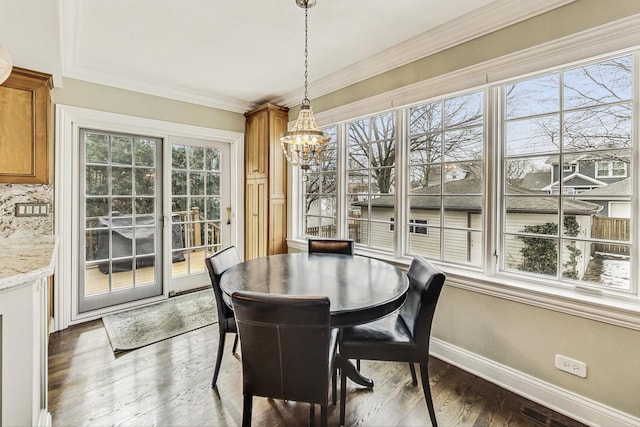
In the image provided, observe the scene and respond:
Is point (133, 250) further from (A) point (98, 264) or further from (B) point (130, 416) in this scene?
(B) point (130, 416)

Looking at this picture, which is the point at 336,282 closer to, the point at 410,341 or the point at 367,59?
the point at 410,341

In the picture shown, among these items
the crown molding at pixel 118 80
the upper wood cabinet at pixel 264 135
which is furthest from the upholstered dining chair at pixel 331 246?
the crown molding at pixel 118 80

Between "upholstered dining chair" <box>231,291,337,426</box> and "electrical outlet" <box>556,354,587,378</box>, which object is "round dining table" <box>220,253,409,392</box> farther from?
"electrical outlet" <box>556,354,587,378</box>

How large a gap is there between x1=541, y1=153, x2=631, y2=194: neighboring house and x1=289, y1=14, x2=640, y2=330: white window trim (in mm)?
88

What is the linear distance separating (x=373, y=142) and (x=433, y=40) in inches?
39.8

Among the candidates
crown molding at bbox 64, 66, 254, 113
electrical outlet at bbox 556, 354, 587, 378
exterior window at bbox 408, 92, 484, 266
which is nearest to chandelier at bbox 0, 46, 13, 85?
crown molding at bbox 64, 66, 254, 113

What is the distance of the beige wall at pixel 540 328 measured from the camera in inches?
64.5

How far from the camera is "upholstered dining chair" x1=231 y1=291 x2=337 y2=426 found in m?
1.22

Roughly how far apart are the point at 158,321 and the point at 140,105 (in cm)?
237

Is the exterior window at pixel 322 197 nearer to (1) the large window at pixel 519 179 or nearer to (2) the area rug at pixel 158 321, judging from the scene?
(1) the large window at pixel 519 179

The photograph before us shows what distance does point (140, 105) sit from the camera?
3.38m

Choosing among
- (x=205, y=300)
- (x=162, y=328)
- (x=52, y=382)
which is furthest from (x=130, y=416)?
(x=205, y=300)

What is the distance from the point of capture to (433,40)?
2383mm

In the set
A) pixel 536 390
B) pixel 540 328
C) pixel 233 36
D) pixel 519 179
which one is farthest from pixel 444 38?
pixel 536 390
